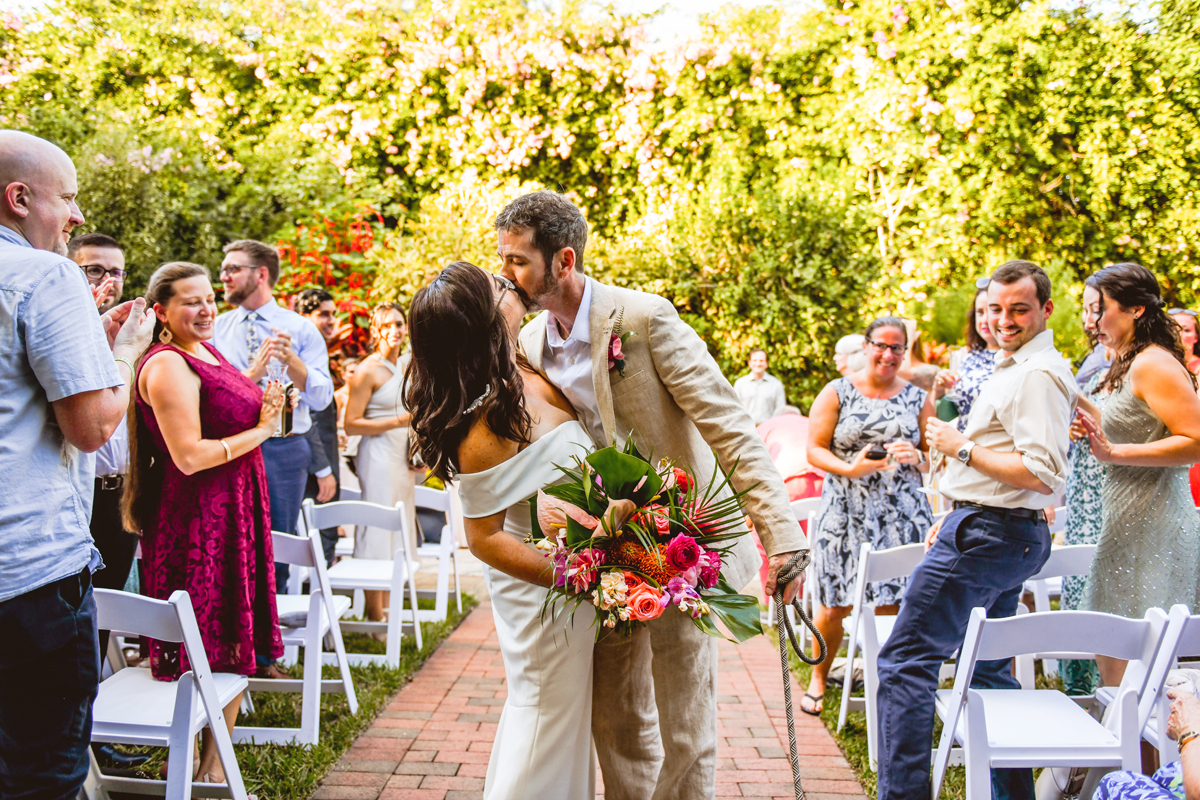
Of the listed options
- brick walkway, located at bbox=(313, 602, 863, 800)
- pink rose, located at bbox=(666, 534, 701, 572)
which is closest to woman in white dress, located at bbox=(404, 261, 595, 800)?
pink rose, located at bbox=(666, 534, 701, 572)

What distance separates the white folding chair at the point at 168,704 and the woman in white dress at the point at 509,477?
96 cm

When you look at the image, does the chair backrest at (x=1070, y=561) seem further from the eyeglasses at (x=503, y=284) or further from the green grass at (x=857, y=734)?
the eyeglasses at (x=503, y=284)

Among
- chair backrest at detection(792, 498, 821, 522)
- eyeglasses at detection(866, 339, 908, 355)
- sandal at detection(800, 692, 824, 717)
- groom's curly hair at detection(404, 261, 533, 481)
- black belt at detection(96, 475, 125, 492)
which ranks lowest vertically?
sandal at detection(800, 692, 824, 717)

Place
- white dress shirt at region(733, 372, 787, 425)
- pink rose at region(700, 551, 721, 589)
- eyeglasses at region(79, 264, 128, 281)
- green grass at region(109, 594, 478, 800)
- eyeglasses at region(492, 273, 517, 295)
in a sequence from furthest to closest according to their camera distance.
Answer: white dress shirt at region(733, 372, 787, 425) → eyeglasses at region(79, 264, 128, 281) → green grass at region(109, 594, 478, 800) → eyeglasses at region(492, 273, 517, 295) → pink rose at region(700, 551, 721, 589)

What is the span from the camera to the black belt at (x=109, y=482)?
11.8 feet

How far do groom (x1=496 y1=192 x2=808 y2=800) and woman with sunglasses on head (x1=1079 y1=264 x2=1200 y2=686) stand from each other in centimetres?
168

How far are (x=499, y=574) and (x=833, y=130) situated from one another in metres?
9.62

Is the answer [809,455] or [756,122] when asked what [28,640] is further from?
[756,122]

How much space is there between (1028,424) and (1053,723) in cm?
89

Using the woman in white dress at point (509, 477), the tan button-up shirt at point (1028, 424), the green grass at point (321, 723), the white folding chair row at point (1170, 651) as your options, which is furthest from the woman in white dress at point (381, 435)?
the white folding chair row at point (1170, 651)

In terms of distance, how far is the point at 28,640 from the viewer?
1899 mm

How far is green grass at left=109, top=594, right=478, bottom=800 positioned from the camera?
10.8ft

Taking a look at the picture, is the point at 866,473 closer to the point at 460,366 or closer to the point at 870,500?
the point at 870,500

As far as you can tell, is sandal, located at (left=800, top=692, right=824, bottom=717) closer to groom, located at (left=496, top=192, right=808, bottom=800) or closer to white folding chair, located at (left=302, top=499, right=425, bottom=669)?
groom, located at (left=496, top=192, right=808, bottom=800)
